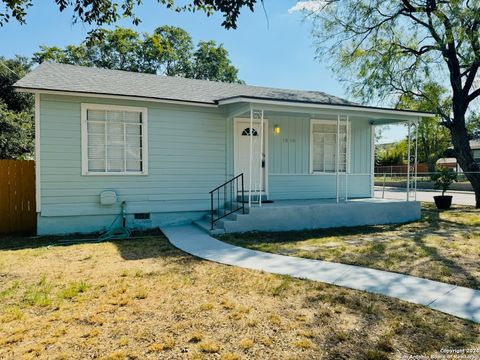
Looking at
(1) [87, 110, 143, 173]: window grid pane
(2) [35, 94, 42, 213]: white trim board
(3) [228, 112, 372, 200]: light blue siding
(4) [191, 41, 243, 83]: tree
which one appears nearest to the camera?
→ (2) [35, 94, 42, 213]: white trim board

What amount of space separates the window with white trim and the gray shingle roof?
3.60ft

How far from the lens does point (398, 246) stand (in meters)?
6.70

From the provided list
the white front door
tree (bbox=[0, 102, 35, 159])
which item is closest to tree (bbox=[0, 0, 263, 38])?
the white front door

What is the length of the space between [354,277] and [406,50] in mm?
12269

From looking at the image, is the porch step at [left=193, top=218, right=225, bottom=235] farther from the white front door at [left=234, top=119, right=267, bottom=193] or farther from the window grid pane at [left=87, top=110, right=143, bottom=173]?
the window grid pane at [left=87, top=110, right=143, bottom=173]

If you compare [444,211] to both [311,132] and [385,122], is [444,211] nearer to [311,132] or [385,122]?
[385,122]

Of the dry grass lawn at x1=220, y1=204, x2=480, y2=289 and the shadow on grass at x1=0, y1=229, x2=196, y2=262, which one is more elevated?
the dry grass lawn at x1=220, y1=204, x2=480, y2=289

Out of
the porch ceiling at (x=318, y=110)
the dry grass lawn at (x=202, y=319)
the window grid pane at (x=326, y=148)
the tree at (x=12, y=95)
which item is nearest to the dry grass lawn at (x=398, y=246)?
the dry grass lawn at (x=202, y=319)

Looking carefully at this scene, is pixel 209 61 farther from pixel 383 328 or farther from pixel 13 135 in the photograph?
pixel 383 328

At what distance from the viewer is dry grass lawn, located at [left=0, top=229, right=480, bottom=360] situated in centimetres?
290

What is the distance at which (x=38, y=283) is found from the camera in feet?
15.1

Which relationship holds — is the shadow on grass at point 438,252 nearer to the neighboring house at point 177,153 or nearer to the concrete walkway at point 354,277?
the concrete walkway at point 354,277

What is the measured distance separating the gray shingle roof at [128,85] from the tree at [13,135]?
329 inches

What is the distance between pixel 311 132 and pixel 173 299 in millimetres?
7755
